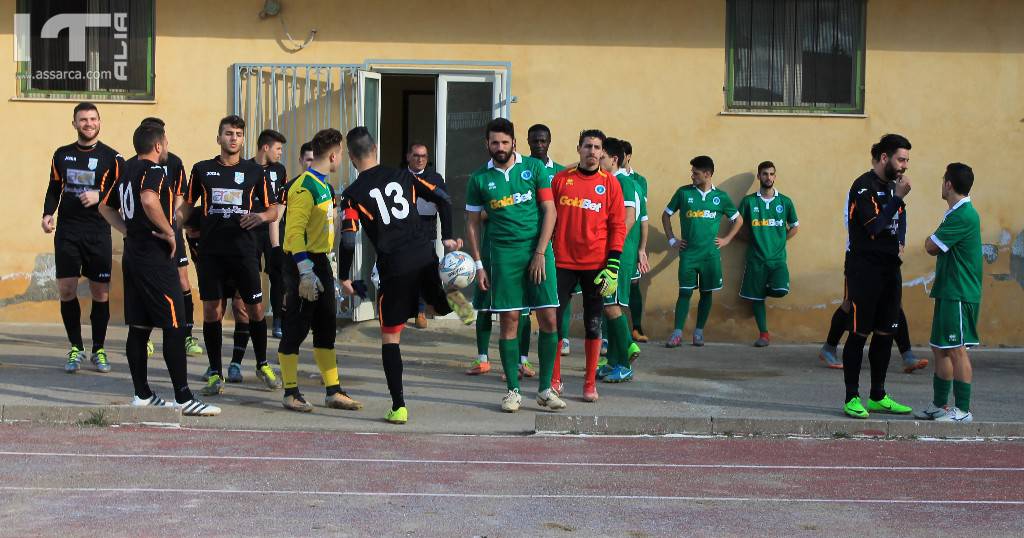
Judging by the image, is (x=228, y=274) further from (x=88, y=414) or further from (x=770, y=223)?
(x=770, y=223)

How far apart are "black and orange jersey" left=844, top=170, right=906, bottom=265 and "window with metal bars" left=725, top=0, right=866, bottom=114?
16.0 ft

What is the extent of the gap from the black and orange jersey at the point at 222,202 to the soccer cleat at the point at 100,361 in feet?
5.48

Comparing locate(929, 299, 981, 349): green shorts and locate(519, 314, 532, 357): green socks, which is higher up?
locate(929, 299, 981, 349): green shorts

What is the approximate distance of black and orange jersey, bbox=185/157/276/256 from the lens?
10.5 m

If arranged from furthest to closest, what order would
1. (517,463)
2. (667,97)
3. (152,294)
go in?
(667,97)
(152,294)
(517,463)

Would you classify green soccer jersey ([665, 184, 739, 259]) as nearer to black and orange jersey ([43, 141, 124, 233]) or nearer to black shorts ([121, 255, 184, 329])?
black and orange jersey ([43, 141, 124, 233])

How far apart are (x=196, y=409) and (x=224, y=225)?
1.64 meters

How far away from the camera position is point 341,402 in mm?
10000

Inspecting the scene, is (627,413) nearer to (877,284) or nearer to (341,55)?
(877,284)

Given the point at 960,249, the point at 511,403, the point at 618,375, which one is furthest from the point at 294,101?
the point at 960,249

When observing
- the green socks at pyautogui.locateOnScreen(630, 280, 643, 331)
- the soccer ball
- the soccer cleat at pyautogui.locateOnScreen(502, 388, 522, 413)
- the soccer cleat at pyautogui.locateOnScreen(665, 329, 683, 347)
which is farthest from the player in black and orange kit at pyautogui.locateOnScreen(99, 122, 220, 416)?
the soccer cleat at pyautogui.locateOnScreen(665, 329, 683, 347)

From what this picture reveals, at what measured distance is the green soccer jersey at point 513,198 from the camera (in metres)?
9.94

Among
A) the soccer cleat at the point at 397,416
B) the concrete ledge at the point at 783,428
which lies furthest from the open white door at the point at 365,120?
the concrete ledge at the point at 783,428

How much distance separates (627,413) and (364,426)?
6.42 ft
